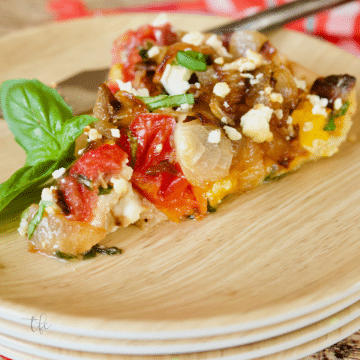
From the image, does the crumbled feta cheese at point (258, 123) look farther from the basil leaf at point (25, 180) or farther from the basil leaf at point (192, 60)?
the basil leaf at point (25, 180)

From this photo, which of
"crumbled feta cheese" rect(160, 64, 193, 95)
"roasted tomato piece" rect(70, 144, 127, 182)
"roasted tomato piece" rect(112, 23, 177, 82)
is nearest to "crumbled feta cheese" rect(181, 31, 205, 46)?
"roasted tomato piece" rect(112, 23, 177, 82)

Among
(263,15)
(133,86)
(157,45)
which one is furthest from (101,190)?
(263,15)

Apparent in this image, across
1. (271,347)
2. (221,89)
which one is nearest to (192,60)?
(221,89)

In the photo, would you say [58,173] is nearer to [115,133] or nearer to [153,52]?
[115,133]

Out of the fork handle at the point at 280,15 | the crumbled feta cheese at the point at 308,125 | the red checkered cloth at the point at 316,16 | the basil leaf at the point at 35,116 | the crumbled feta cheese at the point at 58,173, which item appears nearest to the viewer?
the crumbled feta cheese at the point at 58,173

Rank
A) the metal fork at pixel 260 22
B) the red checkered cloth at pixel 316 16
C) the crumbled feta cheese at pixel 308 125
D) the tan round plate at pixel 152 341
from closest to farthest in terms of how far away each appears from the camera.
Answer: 1. the tan round plate at pixel 152 341
2. the crumbled feta cheese at pixel 308 125
3. the metal fork at pixel 260 22
4. the red checkered cloth at pixel 316 16

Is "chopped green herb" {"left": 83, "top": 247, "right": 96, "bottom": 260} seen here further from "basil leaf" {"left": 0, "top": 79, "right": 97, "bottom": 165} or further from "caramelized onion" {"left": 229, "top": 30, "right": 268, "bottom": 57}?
"caramelized onion" {"left": 229, "top": 30, "right": 268, "bottom": 57}

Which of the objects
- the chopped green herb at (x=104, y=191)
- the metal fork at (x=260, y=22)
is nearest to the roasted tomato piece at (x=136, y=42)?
the metal fork at (x=260, y=22)
